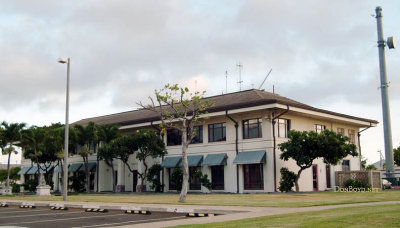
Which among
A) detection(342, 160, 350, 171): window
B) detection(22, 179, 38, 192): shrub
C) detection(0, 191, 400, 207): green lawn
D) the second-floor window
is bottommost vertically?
detection(0, 191, 400, 207): green lawn

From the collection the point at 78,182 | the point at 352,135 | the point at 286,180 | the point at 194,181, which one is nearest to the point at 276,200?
the point at 286,180

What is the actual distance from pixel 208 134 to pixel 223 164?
3225mm

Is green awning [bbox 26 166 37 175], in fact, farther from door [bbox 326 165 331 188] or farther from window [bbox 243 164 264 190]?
door [bbox 326 165 331 188]

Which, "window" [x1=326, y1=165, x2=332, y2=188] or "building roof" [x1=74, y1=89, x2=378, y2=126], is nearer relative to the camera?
"building roof" [x1=74, y1=89, x2=378, y2=126]

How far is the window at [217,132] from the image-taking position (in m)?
35.7

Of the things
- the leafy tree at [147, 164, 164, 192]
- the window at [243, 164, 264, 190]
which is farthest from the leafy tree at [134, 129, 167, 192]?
the window at [243, 164, 264, 190]

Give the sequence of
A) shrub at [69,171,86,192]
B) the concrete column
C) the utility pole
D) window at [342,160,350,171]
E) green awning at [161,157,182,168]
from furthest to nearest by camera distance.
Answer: shrub at [69,171,86,192], the concrete column, window at [342,160,350,171], green awning at [161,157,182,168], the utility pole

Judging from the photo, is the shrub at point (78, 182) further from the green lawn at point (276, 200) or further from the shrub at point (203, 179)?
the green lawn at point (276, 200)

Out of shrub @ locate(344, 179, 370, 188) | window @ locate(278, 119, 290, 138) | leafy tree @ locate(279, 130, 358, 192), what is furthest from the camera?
window @ locate(278, 119, 290, 138)

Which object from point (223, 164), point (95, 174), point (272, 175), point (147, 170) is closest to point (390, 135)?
point (272, 175)

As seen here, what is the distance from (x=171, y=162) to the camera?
38.0 meters

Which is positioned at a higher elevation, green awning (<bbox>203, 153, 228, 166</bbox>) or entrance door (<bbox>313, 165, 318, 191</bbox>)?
green awning (<bbox>203, 153, 228, 166</bbox>)

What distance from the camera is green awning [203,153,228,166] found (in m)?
34.5

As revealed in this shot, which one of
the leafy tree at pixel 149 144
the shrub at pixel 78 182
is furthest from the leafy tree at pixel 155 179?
the shrub at pixel 78 182
